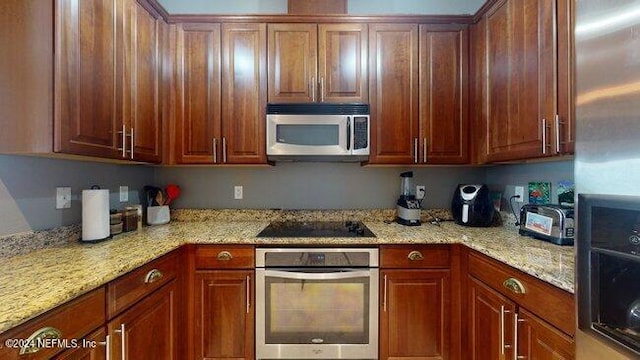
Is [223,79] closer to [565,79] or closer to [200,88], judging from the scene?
[200,88]

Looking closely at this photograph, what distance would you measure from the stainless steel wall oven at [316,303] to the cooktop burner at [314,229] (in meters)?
0.12

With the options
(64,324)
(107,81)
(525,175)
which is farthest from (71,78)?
(525,175)

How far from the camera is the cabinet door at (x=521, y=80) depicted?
1430 millimetres

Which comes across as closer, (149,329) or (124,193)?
(149,329)

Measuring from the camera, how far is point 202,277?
5.72 ft

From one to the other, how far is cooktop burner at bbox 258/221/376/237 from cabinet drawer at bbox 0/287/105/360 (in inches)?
35.3

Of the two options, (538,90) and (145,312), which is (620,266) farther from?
(145,312)

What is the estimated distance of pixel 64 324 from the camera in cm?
90

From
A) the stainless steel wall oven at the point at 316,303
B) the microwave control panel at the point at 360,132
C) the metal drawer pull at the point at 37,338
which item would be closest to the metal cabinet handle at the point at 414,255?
the stainless steel wall oven at the point at 316,303

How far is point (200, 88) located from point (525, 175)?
2.29m

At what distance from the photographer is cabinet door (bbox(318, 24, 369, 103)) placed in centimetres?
206

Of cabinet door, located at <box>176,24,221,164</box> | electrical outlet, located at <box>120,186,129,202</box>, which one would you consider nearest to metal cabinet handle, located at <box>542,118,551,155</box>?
cabinet door, located at <box>176,24,221,164</box>

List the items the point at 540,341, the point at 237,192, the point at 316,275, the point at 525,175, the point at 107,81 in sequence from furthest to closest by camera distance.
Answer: the point at 237,192 → the point at 525,175 → the point at 316,275 → the point at 107,81 → the point at 540,341

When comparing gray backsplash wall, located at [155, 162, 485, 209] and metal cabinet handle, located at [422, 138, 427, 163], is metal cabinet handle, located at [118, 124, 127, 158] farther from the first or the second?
metal cabinet handle, located at [422, 138, 427, 163]
